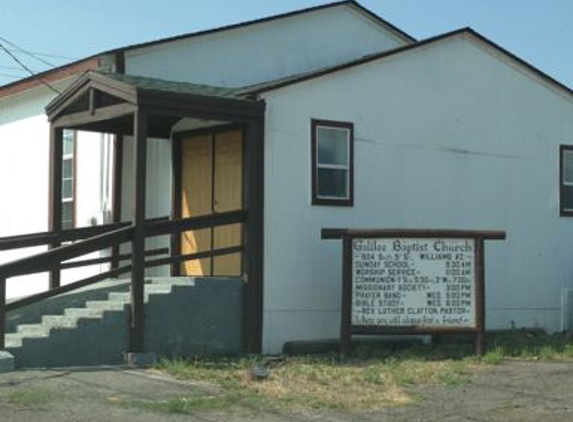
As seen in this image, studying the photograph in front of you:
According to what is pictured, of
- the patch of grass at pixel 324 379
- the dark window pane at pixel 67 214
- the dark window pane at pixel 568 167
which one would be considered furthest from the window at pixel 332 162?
the dark window pane at pixel 67 214

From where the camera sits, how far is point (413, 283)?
14016mm

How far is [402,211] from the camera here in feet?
52.5

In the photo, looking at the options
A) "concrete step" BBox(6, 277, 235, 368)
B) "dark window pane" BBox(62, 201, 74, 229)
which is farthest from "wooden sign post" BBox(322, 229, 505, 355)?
"dark window pane" BBox(62, 201, 74, 229)

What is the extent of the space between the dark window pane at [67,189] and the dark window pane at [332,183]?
5221 millimetres

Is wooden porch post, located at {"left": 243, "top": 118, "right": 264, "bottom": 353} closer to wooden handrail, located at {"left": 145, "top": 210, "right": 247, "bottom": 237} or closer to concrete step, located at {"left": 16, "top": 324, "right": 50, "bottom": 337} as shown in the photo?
wooden handrail, located at {"left": 145, "top": 210, "right": 247, "bottom": 237}

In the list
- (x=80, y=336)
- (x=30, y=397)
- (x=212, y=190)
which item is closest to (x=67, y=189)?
(x=212, y=190)

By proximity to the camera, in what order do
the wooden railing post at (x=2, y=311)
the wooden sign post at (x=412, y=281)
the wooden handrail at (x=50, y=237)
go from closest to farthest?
the wooden railing post at (x=2, y=311) → the wooden sign post at (x=412, y=281) → the wooden handrail at (x=50, y=237)

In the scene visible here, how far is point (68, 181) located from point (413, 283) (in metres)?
7.08

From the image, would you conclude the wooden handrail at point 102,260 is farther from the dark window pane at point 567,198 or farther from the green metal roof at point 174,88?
the dark window pane at point 567,198

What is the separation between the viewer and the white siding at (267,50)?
17.2 metres

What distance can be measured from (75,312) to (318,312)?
3.62m

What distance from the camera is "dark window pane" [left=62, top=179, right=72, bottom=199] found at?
17.8 metres

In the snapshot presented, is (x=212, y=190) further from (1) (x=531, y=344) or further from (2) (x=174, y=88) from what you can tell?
(1) (x=531, y=344)

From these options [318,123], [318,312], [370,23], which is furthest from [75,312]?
[370,23]
